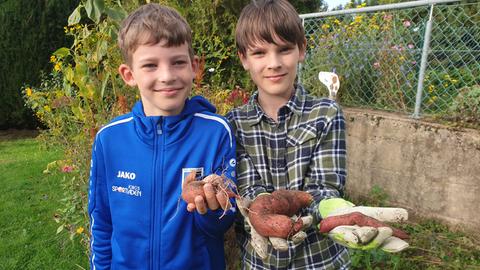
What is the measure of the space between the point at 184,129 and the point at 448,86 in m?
3.39

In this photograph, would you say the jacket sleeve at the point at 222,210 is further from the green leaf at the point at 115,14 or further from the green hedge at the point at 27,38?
the green hedge at the point at 27,38

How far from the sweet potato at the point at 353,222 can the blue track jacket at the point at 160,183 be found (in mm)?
336

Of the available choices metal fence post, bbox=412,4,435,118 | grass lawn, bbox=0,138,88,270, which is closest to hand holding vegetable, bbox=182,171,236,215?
grass lawn, bbox=0,138,88,270

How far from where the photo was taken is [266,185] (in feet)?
4.71

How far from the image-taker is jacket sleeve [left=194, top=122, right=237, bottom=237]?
4.38 ft

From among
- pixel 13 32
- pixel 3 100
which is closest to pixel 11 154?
pixel 3 100

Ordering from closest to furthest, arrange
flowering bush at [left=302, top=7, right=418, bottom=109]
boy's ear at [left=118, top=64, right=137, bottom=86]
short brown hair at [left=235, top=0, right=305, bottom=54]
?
short brown hair at [left=235, top=0, right=305, bottom=54] → boy's ear at [left=118, top=64, right=137, bottom=86] → flowering bush at [left=302, top=7, right=418, bottom=109]

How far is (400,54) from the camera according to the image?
4.05 m

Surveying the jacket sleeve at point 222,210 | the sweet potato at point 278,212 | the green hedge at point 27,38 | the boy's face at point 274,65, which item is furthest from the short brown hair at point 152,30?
the green hedge at point 27,38

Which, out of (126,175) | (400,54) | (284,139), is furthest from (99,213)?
(400,54)

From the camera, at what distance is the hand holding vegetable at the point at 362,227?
104cm

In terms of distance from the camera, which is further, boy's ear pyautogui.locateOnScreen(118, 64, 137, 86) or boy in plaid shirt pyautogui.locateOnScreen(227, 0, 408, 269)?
boy's ear pyautogui.locateOnScreen(118, 64, 137, 86)

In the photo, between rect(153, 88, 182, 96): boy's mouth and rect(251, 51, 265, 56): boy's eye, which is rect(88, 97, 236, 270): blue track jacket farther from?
rect(251, 51, 265, 56): boy's eye

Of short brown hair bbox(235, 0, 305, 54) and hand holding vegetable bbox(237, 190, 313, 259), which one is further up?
short brown hair bbox(235, 0, 305, 54)
